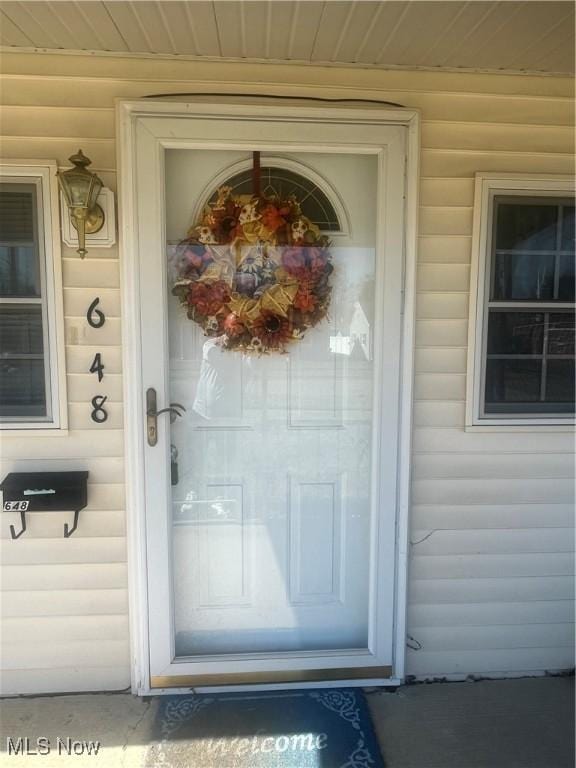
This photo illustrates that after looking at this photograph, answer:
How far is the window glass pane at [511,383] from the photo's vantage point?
6.40 ft

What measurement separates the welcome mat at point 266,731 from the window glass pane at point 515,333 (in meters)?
1.53

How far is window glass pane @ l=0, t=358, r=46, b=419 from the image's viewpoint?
182 cm

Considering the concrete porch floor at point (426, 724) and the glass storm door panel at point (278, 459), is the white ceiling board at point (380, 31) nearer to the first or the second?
the glass storm door panel at point (278, 459)

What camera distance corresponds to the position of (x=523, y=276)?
6.29 feet

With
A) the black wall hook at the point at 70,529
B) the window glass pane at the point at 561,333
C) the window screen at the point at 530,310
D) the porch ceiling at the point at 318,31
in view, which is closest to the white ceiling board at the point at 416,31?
the porch ceiling at the point at 318,31

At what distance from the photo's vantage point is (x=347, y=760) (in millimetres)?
1635

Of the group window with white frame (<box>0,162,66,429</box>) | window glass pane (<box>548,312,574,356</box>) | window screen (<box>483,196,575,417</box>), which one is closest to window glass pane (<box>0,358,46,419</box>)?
window with white frame (<box>0,162,66,429</box>)

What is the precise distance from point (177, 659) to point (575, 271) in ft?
7.44

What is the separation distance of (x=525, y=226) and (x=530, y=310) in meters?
0.33

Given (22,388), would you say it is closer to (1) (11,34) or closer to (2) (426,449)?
(1) (11,34)

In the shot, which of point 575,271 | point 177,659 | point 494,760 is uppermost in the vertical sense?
point 575,271

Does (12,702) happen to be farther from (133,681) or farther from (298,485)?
(298,485)

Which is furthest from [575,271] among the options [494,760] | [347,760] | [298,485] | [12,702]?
[12,702]

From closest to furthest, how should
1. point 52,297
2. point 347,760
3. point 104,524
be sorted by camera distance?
point 347,760, point 52,297, point 104,524
